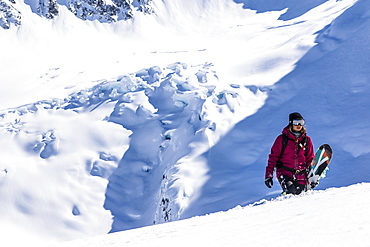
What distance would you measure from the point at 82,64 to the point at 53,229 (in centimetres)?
1920

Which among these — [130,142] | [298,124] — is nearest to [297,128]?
[298,124]

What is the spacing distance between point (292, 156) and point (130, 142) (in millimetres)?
10585

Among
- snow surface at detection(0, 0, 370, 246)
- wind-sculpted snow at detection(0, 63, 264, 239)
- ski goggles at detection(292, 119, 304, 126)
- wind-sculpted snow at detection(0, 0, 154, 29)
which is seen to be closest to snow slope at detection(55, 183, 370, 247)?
snow surface at detection(0, 0, 370, 246)

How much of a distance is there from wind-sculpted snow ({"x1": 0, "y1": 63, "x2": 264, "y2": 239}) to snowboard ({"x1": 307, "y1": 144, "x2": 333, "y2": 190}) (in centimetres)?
467

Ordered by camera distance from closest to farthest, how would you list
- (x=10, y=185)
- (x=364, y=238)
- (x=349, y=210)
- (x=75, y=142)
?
Answer: (x=364, y=238)
(x=349, y=210)
(x=10, y=185)
(x=75, y=142)

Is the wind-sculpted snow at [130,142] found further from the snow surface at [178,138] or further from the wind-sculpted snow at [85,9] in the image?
the wind-sculpted snow at [85,9]

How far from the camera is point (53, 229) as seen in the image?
39.9ft

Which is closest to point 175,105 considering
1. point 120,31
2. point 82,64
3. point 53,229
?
point 53,229

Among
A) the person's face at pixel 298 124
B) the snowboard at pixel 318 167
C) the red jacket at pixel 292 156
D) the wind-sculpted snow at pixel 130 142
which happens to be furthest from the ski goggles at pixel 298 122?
the wind-sculpted snow at pixel 130 142

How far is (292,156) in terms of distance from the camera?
15.3ft

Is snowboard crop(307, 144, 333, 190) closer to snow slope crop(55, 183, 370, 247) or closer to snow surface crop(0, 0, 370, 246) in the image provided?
snow surface crop(0, 0, 370, 246)

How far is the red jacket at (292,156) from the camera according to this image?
4633 mm

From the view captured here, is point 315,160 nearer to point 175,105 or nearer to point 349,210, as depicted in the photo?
point 349,210

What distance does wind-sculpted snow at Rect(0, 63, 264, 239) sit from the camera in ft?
37.4
